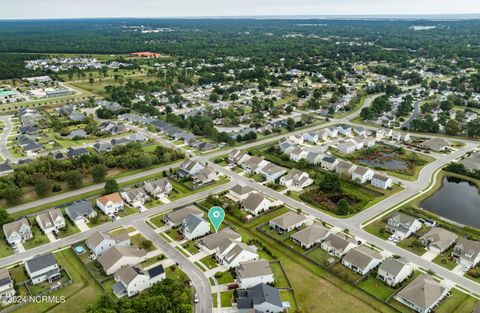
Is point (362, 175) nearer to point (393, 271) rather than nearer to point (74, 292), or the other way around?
point (393, 271)

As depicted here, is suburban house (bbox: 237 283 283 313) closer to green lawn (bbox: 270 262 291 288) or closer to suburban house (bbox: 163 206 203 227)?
green lawn (bbox: 270 262 291 288)

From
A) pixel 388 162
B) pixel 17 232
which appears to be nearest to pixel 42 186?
pixel 17 232

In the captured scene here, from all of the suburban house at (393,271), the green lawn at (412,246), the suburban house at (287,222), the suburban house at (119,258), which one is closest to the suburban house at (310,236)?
the suburban house at (287,222)

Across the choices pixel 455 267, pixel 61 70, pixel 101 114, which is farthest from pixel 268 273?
pixel 61 70

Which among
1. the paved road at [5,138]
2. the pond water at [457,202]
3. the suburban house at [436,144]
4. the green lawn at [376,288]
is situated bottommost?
the pond water at [457,202]

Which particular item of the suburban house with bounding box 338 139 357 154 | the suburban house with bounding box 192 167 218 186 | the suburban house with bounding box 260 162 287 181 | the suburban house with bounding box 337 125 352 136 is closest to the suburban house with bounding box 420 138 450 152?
the suburban house with bounding box 338 139 357 154

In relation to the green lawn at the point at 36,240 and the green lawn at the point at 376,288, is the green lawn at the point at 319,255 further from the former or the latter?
the green lawn at the point at 36,240
